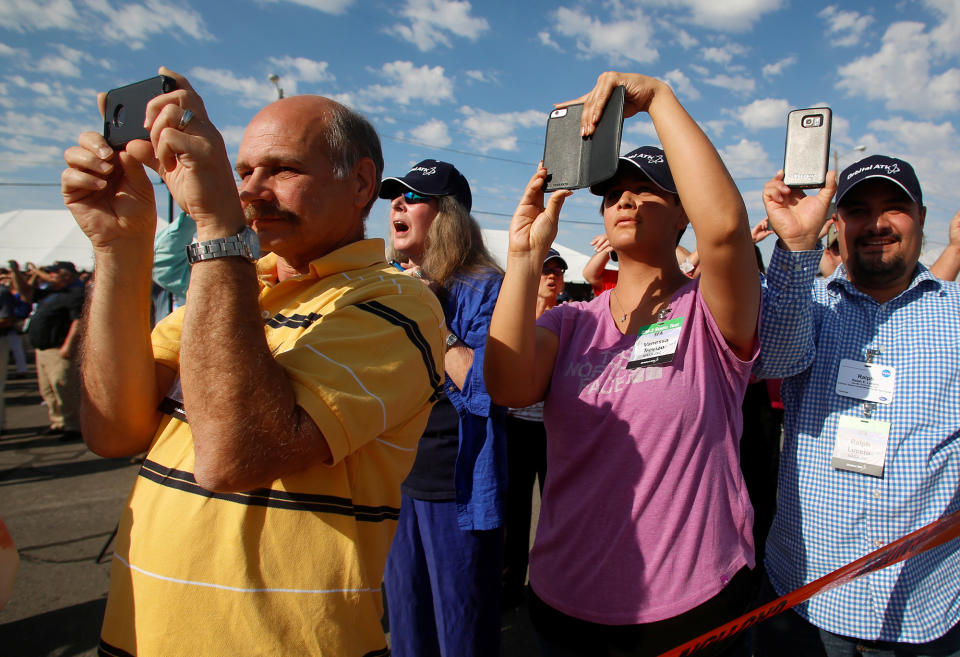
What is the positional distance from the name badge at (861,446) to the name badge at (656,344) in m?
0.68

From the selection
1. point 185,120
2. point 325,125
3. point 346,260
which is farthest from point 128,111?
point 346,260

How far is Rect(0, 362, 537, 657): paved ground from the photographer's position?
3012 millimetres

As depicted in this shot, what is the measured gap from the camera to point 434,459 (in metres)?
2.24

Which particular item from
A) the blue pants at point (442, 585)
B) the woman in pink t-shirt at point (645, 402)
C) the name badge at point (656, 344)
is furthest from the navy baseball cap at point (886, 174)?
the blue pants at point (442, 585)

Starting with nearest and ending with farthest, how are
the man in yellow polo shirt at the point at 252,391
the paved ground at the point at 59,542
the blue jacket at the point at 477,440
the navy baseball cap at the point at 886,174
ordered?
the man in yellow polo shirt at the point at 252,391
the navy baseball cap at the point at 886,174
the blue jacket at the point at 477,440
the paved ground at the point at 59,542

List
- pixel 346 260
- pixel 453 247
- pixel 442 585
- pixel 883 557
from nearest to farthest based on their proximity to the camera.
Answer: pixel 346 260
pixel 883 557
pixel 442 585
pixel 453 247

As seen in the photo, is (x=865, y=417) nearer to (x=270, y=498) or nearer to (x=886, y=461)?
(x=886, y=461)

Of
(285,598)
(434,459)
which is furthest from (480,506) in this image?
(285,598)

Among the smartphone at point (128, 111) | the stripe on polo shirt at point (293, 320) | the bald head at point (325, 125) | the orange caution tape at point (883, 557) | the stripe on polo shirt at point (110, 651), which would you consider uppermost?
the bald head at point (325, 125)

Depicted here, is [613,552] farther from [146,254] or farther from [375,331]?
[146,254]

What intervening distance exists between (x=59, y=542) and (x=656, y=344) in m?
4.51

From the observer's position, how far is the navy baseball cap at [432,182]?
262cm

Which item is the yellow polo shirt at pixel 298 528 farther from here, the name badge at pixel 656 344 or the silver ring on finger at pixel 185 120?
the name badge at pixel 656 344

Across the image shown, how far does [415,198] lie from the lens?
266 centimetres
